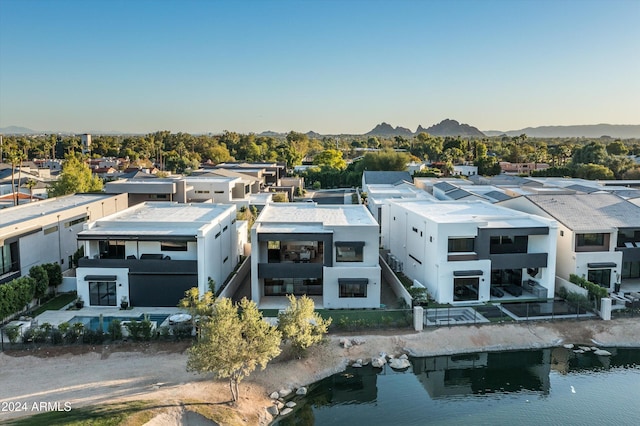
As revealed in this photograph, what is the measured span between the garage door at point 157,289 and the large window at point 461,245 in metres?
14.7

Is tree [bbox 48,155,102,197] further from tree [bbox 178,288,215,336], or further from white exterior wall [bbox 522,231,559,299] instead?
white exterior wall [bbox 522,231,559,299]

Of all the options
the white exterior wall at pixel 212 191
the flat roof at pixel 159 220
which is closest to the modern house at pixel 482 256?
the flat roof at pixel 159 220

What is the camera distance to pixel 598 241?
3083 cm

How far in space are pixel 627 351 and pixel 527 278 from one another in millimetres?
7207

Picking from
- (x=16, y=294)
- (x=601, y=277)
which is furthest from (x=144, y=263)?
(x=601, y=277)

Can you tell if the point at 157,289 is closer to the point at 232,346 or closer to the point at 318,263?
the point at 318,263

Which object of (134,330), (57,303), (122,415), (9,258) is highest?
(9,258)

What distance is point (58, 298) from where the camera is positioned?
28.5 m

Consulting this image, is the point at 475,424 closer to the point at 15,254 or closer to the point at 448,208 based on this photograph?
the point at 448,208

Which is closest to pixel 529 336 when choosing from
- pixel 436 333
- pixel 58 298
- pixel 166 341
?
pixel 436 333

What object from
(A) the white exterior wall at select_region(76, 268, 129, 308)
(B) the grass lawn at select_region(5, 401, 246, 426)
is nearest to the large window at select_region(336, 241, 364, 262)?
(A) the white exterior wall at select_region(76, 268, 129, 308)

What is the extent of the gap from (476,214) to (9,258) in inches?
1080

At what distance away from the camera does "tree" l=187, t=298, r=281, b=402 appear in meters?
17.7

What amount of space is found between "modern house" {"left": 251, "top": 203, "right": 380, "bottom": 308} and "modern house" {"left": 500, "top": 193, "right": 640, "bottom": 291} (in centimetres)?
1214
